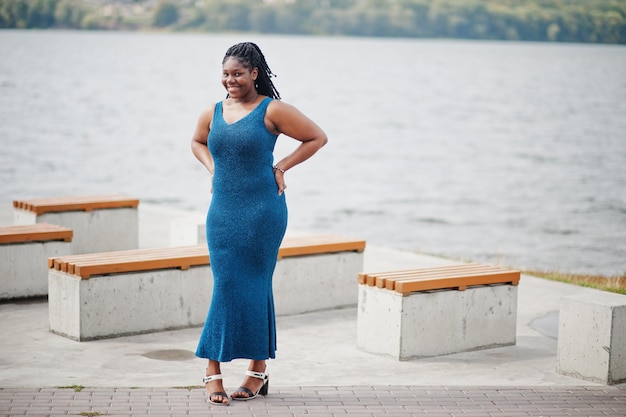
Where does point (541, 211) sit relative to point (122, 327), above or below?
below

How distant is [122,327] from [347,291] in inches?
96.5

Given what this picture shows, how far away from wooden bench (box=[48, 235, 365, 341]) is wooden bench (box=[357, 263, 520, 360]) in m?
1.48

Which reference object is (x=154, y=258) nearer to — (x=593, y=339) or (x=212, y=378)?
(x=212, y=378)

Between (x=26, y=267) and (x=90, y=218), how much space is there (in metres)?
2.22

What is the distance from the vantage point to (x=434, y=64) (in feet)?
467

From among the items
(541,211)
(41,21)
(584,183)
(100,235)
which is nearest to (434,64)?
(41,21)

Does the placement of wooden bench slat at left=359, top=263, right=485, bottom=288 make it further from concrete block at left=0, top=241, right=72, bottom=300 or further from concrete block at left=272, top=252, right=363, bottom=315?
concrete block at left=0, top=241, right=72, bottom=300

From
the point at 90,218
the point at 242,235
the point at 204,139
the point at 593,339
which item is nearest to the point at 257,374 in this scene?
the point at 242,235

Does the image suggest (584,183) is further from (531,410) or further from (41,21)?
(41,21)

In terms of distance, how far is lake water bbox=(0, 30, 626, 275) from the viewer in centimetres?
3328

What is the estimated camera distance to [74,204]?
40.9 feet

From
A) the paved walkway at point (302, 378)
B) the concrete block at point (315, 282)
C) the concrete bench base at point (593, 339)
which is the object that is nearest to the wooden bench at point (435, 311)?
the paved walkway at point (302, 378)

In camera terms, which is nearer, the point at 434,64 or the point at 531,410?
the point at 531,410

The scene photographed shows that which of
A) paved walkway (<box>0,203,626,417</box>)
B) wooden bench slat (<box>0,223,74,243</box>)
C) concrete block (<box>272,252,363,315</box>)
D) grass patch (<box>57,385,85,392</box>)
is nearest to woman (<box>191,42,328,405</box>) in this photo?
paved walkway (<box>0,203,626,417</box>)
